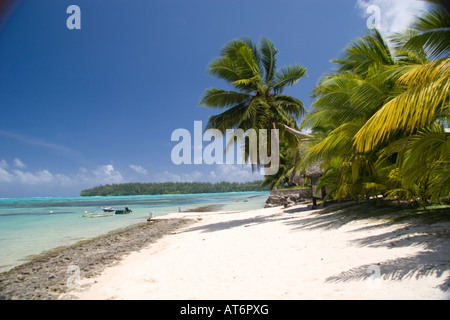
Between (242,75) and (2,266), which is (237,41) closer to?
(242,75)

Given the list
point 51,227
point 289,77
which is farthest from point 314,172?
point 51,227

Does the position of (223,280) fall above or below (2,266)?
above

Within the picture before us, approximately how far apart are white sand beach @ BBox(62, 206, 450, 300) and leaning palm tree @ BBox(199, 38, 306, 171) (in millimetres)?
7094

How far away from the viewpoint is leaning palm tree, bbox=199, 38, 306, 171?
11242 mm

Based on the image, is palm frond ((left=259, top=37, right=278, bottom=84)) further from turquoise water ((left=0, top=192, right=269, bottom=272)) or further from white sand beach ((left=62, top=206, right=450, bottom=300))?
turquoise water ((left=0, top=192, right=269, bottom=272))

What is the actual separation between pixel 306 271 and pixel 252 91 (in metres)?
9.98

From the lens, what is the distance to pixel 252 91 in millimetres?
12141

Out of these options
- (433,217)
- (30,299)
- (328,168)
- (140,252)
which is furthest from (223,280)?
(328,168)

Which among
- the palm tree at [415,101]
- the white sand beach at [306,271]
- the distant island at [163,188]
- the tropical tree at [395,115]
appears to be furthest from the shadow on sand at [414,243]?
the distant island at [163,188]

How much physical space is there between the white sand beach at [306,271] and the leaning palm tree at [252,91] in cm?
709

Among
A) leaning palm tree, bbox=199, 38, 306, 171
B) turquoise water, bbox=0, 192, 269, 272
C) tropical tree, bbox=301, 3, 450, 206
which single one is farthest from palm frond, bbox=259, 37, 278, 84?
turquoise water, bbox=0, 192, 269, 272

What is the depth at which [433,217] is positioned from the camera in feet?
16.5

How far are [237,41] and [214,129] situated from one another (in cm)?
406

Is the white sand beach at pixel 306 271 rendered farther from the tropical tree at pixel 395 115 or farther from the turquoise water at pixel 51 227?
the turquoise water at pixel 51 227
